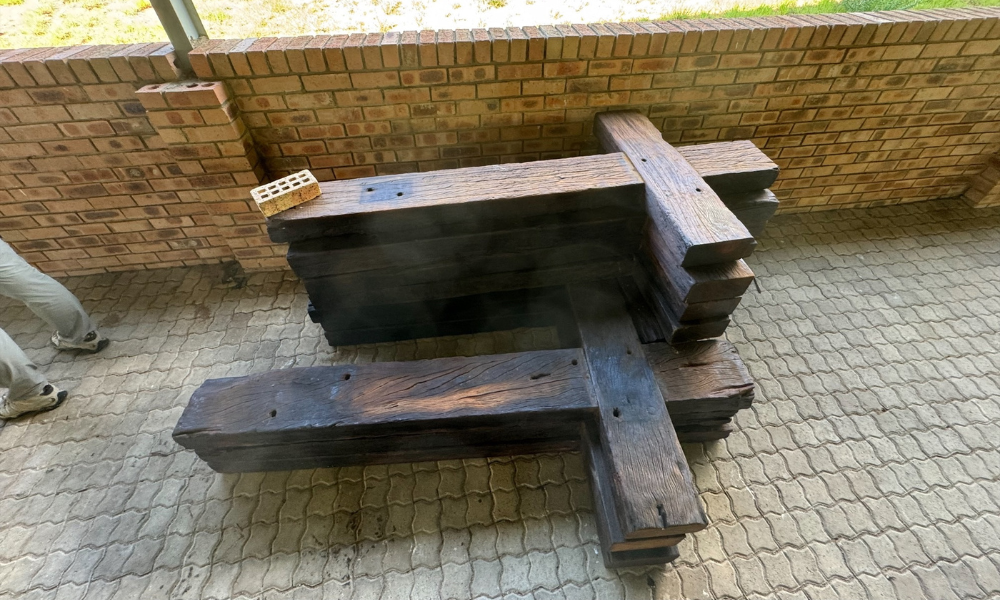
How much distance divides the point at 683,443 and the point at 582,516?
0.64m

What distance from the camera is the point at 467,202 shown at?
197 centimetres

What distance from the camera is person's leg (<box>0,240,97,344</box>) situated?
2.31 metres

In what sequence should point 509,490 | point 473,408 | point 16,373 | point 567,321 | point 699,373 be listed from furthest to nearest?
point 567,321 → point 16,373 → point 509,490 → point 699,373 → point 473,408

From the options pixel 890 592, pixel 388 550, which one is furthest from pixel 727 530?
pixel 388 550

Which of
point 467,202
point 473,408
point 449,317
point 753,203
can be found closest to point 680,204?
point 753,203

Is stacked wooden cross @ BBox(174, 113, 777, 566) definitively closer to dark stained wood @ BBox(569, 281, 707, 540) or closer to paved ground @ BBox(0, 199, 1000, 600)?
dark stained wood @ BBox(569, 281, 707, 540)

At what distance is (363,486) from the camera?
2156 millimetres

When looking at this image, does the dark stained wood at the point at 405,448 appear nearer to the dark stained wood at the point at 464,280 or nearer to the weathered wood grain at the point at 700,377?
the weathered wood grain at the point at 700,377

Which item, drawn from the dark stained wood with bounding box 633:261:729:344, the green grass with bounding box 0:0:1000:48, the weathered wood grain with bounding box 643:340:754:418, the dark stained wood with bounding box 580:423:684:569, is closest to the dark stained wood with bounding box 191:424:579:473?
the dark stained wood with bounding box 580:423:684:569

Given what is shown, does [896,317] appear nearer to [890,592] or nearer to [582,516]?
[890,592]

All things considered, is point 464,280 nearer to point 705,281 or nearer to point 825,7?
point 705,281

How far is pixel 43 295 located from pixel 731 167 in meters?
3.65

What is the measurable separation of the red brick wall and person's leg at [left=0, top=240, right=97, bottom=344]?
1.77ft

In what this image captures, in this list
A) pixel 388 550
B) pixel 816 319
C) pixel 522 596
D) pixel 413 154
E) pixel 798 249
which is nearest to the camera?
pixel 522 596
